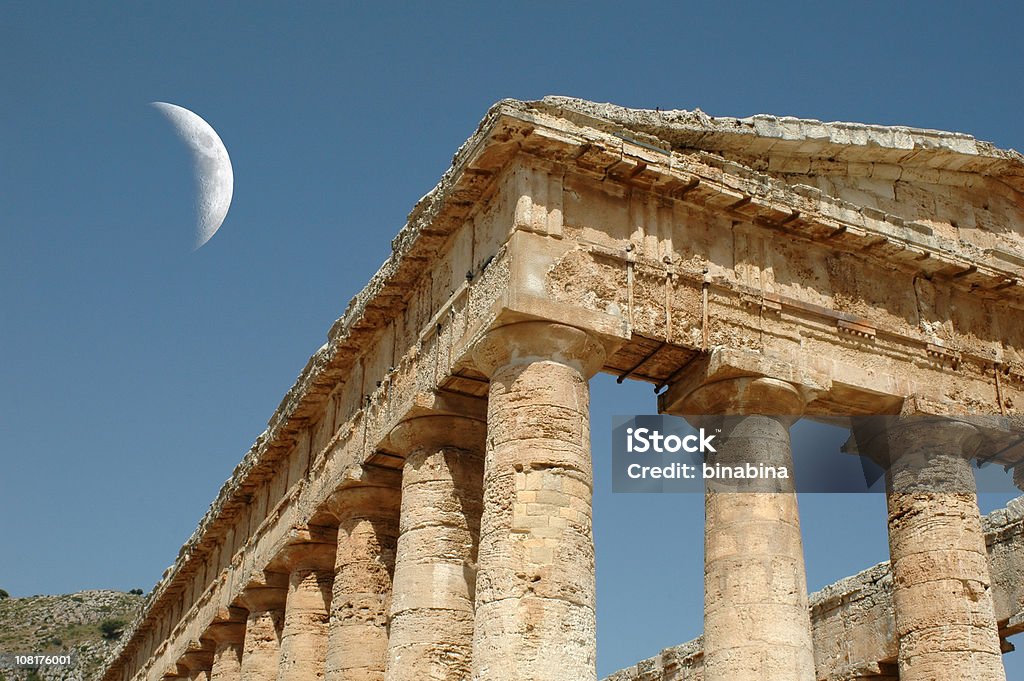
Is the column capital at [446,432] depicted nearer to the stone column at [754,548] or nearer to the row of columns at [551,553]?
the row of columns at [551,553]

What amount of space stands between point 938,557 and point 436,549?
5.74 meters

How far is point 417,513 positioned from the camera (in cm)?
1380

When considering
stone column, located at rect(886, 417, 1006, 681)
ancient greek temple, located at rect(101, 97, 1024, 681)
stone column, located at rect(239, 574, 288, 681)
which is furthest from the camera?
stone column, located at rect(239, 574, 288, 681)

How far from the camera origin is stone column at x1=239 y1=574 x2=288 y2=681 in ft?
63.8

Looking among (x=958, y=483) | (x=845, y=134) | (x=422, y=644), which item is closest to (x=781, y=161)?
(x=845, y=134)

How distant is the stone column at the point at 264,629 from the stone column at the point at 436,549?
20.8ft

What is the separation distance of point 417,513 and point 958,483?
6.41 metres

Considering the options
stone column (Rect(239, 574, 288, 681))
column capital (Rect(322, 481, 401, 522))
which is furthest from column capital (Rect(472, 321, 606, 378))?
stone column (Rect(239, 574, 288, 681))

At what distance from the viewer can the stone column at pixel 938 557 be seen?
1322 cm

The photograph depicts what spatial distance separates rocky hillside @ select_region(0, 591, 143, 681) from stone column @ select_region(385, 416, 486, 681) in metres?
45.3

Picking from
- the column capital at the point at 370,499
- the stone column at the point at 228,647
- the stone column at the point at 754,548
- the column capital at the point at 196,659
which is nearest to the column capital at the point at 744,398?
the stone column at the point at 754,548

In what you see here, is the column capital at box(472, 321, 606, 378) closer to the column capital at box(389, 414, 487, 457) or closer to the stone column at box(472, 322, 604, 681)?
the stone column at box(472, 322, 604, 681)

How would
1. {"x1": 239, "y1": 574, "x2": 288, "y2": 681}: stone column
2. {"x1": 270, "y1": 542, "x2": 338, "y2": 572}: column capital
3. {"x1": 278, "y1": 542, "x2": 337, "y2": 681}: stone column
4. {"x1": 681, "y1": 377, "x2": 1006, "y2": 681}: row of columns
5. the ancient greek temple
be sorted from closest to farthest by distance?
the ancient greek temple, {"x1": 681, "y1": 377, "x2": 1006, "y2": 681}: row of columns, {"x1": 278, "y1": 542, "x2": 337, "y2": 681}: stone column, {"x1": 270, "y1": 542, "x2": 338, "y2": 572}: column capital, {"x1": 239, "y1": 574, "x2": 288, "y2": 681}: stone column

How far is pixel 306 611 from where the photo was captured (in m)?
17.7
